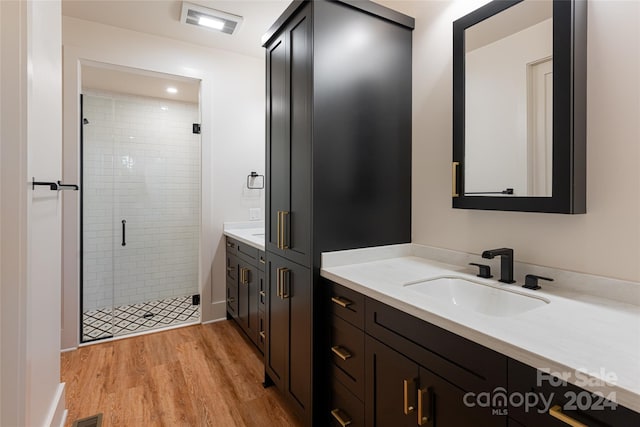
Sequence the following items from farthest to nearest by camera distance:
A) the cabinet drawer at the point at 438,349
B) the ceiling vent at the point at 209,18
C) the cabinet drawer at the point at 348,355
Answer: the ceiling vent at the point at 209,18 < the cabinet drawer at the point at 348,355 < the cabinet drawer at the point at 438,349

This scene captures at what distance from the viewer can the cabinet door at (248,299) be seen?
8.43 ft

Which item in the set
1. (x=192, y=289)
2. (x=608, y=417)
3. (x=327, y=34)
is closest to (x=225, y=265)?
(x=192, y=289)

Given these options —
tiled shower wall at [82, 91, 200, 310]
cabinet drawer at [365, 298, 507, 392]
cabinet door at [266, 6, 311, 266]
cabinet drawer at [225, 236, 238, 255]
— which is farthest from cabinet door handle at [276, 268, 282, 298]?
tiled shower wall at [82, 91, 200, 310]

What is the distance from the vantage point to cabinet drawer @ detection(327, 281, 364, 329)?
4.49ft

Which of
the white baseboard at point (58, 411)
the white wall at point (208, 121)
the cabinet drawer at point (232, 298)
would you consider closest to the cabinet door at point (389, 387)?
the white baseboard at point (58, 411)

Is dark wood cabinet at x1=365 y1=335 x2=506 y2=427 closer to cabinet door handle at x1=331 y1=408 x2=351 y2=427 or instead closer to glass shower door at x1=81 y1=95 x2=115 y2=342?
cabinet door handle at x1=331 y1=408 x2=351 y2=427

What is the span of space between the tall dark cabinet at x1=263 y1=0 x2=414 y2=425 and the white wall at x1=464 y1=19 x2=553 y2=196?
1.34ft

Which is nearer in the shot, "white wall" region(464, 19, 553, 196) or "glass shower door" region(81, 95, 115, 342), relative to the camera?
"white wall" region(464, 19, 553, 196)

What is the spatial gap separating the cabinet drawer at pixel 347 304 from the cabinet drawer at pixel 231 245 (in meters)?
1.67

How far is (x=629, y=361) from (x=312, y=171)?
125 cm

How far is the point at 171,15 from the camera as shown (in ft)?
8.66

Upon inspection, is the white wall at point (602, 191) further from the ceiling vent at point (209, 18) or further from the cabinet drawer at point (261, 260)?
the ceiling vent at point (209, 18)

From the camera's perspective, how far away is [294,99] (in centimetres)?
177

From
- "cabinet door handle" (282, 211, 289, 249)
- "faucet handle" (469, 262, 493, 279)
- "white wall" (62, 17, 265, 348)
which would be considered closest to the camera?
"faucet handle" (469, 262, 493, 279)
